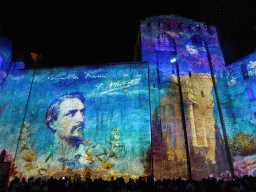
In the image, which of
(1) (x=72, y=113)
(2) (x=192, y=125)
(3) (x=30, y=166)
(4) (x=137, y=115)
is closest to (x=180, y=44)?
(2) (x=192, y=125)

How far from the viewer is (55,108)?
15.9 m

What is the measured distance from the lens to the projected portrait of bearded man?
567 inches

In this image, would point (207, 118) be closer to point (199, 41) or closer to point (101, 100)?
point (199, 41)

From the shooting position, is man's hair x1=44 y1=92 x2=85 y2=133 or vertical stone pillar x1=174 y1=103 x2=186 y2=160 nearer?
vertical stone pillar x1=174 y1=103 x2=186 y2=160

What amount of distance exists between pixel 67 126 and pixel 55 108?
82.0 inches

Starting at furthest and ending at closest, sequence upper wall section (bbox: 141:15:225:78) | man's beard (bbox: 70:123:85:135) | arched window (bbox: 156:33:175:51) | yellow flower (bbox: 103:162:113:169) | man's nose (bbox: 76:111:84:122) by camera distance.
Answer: arched window (bbox: 156:33:175:51), upper wall section (bbox: 141:15:225:78), man's nose (bbox: 76:111:84:122), man's beard (bbox: 70:123:85:135), yellow flower (bbox: 103:162:113:169)

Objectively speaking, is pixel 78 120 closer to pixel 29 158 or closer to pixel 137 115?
pixel 29 158

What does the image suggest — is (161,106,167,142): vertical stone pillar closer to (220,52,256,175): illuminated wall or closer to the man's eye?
(220,52,256,175): illuminated wall

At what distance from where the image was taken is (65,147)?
14.6 meters

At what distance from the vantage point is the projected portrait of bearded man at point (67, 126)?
567 inches

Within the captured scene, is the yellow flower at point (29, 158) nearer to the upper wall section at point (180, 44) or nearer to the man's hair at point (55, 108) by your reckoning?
the man's hair at point (55, 108)

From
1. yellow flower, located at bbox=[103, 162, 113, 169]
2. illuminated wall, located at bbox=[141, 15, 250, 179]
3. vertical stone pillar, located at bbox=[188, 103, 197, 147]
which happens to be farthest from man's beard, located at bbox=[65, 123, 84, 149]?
vertical stone pillar, located at bbox=[188, 103, 197, 147]
